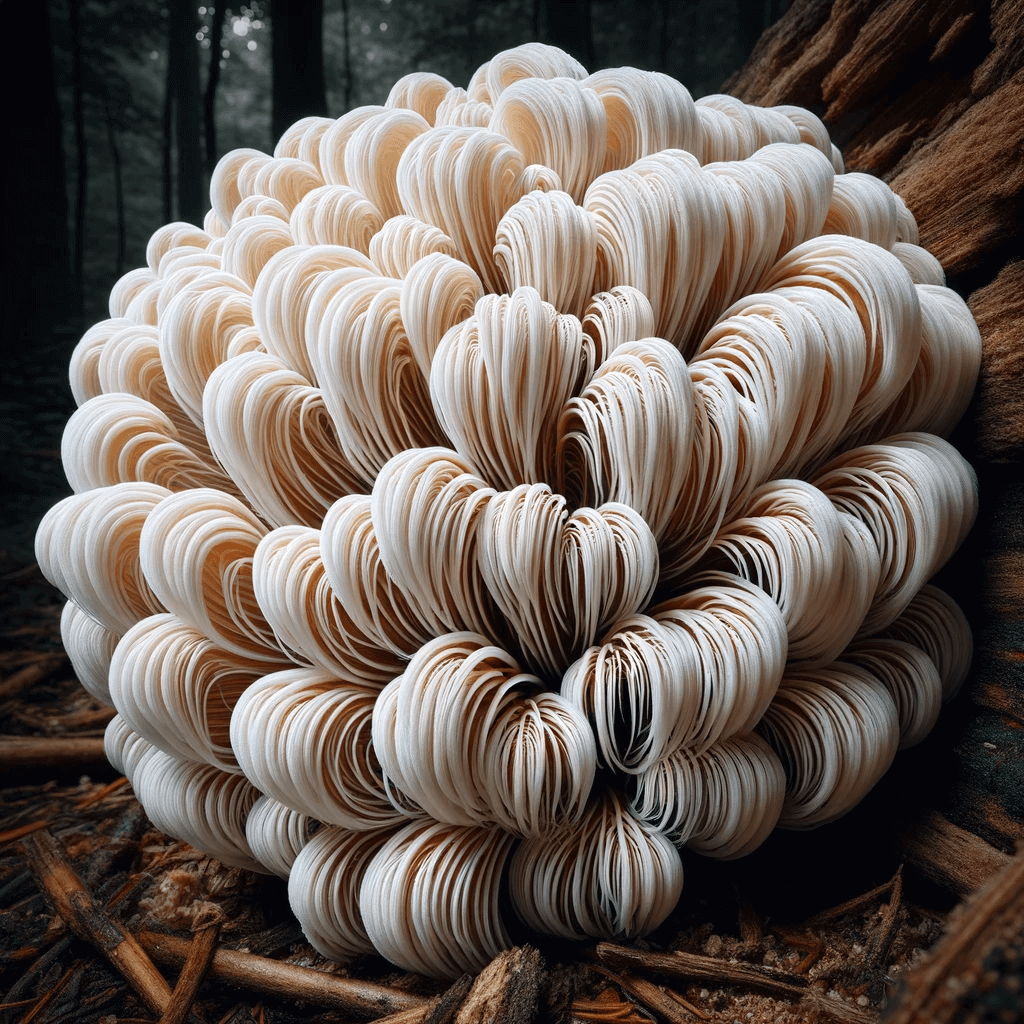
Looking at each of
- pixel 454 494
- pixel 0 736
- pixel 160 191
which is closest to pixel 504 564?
pixel 454 494

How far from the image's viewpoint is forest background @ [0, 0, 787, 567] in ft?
7.92

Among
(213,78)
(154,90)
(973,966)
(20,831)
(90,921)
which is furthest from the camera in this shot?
(154,90)

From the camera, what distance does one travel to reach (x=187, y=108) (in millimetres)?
2918

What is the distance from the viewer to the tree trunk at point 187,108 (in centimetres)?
275

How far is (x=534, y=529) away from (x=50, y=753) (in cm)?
140

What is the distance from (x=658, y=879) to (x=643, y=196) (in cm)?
82

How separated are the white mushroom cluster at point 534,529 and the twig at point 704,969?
3 cm

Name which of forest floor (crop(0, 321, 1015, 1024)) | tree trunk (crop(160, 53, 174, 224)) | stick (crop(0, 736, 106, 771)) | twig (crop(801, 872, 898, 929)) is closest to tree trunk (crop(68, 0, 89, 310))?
tree trunk (crop(160, 53, 174, 224))

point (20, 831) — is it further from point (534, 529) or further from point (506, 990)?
point (534, 529)

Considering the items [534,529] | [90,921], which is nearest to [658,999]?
[534,529]

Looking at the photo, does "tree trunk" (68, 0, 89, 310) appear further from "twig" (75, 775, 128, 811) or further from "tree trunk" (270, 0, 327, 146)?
"twig" (75, 775, 128, 811)

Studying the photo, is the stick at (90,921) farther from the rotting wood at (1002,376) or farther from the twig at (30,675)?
the rotting wood at (1002,376)

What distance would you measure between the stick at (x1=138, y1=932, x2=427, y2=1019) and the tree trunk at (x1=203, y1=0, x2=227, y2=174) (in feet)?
9.37

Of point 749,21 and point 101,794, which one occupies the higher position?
point 749,21
